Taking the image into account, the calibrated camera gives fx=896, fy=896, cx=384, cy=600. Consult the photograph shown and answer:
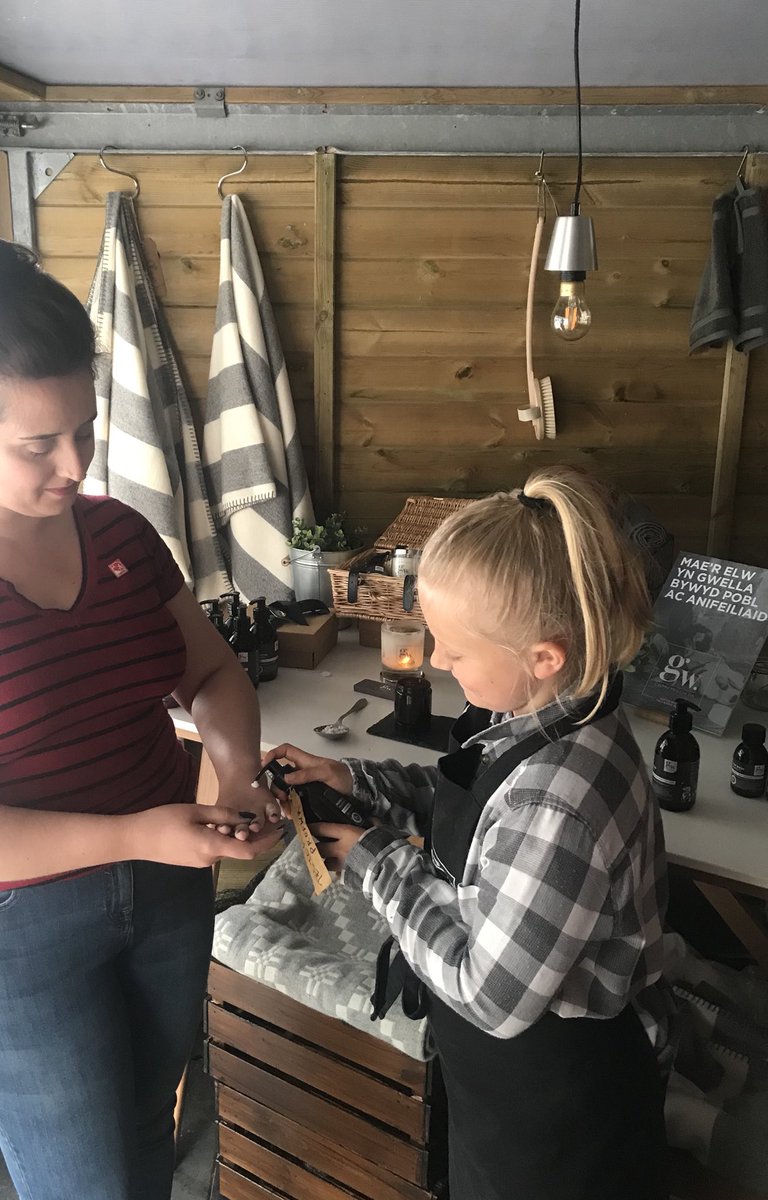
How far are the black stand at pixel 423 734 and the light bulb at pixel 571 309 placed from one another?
0.99 metres

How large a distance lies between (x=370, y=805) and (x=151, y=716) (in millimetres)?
334

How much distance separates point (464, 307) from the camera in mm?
2592

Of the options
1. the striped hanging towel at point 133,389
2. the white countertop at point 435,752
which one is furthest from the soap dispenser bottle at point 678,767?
the striped hanging towel at point 133,389

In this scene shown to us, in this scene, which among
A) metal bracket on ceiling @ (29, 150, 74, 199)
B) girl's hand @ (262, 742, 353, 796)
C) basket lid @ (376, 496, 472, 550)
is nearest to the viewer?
girl's hand @ (262, 742, 353, 796)

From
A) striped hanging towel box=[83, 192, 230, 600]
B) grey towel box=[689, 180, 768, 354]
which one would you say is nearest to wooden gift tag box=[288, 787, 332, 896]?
striped hanging towel box=[83, 192, 230, 600]

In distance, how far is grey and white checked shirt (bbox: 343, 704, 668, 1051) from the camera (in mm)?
891

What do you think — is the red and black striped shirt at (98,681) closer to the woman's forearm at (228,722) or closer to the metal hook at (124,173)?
the woman's forearm at (228,722)

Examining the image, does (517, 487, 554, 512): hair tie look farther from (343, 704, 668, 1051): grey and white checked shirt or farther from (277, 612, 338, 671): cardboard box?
(277, 612, 338, 671): cardboard box

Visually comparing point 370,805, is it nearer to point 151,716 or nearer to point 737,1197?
point 151,716

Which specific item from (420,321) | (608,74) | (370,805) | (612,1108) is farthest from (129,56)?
(612,1108)

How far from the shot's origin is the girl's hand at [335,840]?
1.15 metres

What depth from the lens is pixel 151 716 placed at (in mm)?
1164

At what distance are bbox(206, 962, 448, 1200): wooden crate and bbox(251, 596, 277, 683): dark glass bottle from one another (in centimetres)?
66

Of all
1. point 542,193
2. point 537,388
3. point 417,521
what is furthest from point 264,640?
point 542,193
